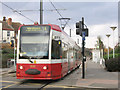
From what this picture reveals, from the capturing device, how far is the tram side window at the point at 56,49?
12220 mm

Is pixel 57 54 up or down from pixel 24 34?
down

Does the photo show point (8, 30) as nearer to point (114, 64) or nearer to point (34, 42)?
point (114, 64)

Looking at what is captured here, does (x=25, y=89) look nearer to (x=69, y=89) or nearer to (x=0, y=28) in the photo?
(x=69, y=89)

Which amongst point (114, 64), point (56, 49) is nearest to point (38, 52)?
point (56, 49)

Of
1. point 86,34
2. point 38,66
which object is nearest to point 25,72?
point 38,66

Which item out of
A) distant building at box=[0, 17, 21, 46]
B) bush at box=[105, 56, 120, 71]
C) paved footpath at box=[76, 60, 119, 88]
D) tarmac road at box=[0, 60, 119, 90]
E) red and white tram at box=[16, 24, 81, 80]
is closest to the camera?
tarmac road at box=[0, 60, 119, 90]

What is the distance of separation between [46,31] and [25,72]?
2548mm

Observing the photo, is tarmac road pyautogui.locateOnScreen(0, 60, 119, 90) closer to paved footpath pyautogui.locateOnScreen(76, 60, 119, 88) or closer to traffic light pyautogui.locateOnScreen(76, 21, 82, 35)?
paved footpath pyautogui.locateOnScreen(76, 60, 119, 88)

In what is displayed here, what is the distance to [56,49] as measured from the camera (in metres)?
12.5

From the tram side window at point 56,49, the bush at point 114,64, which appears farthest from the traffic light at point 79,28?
the bush at point 114,64

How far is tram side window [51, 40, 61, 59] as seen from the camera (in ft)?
40.1

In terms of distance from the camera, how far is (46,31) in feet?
40.7

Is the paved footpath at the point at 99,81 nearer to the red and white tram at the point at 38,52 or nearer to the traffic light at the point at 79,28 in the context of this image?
the red and white tram at the point at 38,52

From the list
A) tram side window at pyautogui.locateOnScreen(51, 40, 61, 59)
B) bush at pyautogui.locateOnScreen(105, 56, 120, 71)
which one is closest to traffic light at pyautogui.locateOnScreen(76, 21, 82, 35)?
tram side window at pyautogui.locateOnScreen(51, 40, 61, 59)
